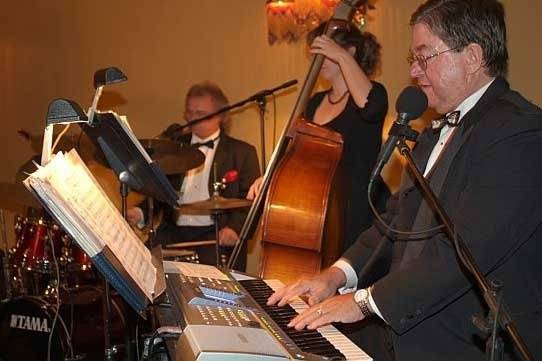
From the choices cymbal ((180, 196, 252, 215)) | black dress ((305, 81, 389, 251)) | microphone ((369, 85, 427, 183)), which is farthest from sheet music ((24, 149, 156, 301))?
cymbal ((180, 196, 252, 215))

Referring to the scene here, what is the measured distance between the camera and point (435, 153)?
2.21 meters

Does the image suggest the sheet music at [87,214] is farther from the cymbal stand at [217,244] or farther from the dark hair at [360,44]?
the cymbal stand at [217,244]

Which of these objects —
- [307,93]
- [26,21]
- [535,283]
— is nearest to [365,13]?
[307,93]

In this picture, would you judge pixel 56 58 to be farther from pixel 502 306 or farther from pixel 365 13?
pixel 502 306

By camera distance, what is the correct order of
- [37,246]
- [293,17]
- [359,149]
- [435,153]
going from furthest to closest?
[293,17], [37,246], [359,149], [435,153]

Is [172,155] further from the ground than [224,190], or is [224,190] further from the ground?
[172,155]

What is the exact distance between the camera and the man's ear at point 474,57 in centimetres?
207

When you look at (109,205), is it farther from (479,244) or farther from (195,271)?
(479,244)

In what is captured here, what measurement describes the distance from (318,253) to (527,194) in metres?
1.56

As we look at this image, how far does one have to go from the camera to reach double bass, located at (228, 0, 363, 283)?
10.8 ft

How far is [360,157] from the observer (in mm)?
3525

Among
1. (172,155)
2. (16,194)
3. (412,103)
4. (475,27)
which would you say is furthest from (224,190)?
(412,103)

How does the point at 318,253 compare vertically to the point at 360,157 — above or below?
below

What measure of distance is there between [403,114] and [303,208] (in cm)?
163
